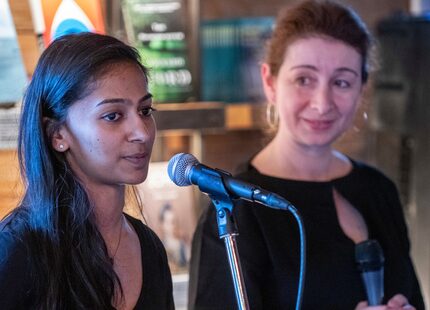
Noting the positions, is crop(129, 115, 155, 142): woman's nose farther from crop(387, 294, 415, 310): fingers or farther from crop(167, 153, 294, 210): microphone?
crop(387, 294, 415, 310): fingers

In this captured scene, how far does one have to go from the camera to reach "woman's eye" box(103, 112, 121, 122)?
1338 millimetres

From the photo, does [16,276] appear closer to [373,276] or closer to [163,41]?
[373,276]

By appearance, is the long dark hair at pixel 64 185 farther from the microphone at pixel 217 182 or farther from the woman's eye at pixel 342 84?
the woman's eye at pixel 342 84

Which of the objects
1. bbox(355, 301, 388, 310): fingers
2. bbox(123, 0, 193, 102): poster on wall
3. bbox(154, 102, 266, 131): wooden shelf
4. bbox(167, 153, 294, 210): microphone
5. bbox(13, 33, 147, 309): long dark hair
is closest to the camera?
bbox(167, 153, 294, 210): microphone

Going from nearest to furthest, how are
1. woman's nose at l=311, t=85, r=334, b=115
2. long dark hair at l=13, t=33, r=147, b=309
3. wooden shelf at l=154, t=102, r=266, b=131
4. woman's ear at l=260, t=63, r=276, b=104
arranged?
long dark hair at l=13, t=33, r=147, b=309, woman's nose at l=311, t=85, r=334, b=115, woman's ear at l=260, t=63, r=276, b=104, wooden shelf at l=154, t=102, r=266, b=131

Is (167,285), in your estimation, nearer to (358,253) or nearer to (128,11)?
(358,253)

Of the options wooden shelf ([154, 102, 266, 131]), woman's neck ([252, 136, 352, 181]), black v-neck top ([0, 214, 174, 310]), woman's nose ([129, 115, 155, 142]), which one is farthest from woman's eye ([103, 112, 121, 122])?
wooden shelf ([154, 102, 266, 131])

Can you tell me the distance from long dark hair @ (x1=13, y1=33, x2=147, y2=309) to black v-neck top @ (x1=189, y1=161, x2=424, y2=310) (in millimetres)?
394

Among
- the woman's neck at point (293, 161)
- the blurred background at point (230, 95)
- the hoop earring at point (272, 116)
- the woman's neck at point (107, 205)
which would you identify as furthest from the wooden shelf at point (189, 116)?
the woman's neck at point (107, 205)

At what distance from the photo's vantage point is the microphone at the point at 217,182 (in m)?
1.22

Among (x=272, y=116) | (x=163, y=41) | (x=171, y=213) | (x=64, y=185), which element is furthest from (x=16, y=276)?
(x=163, y=41)

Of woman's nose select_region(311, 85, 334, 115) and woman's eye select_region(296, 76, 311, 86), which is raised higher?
woman's eye select_region(296, 76, 311, 86)

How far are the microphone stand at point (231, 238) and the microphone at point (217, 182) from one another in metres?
0.02

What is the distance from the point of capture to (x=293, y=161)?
1.91m
